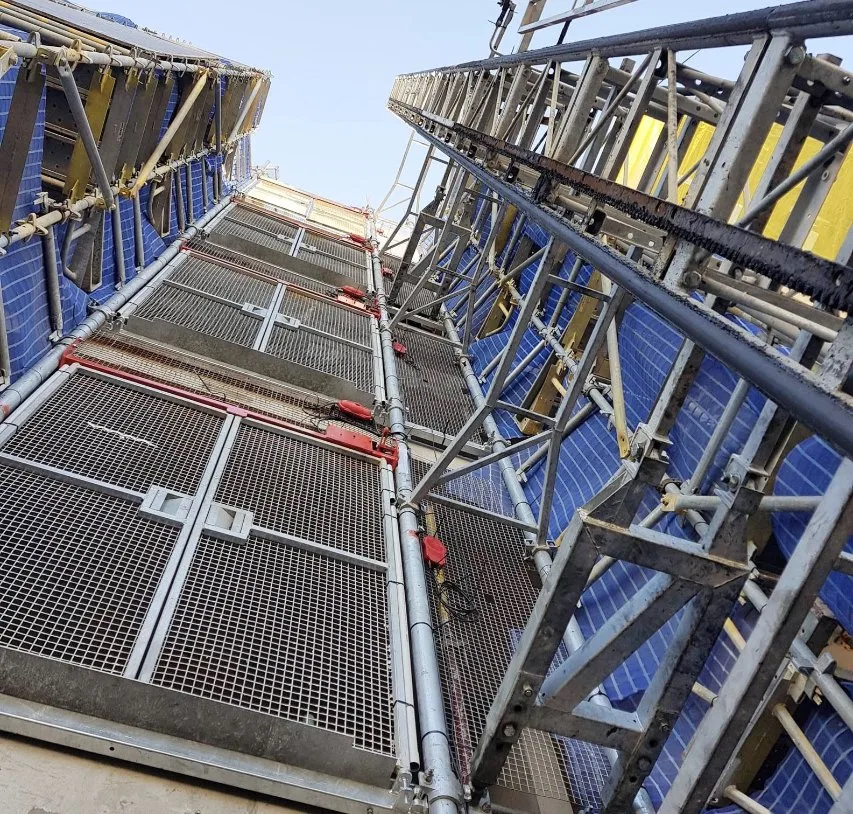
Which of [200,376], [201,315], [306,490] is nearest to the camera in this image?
[306,490]

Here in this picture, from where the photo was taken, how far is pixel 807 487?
3727 millimetres

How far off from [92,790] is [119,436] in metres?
2.64

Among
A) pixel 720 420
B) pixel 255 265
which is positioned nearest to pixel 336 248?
pixel 255 265

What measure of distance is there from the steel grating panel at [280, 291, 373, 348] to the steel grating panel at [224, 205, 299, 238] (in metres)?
3.44

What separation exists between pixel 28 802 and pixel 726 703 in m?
2.55

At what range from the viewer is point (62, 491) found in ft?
14.1

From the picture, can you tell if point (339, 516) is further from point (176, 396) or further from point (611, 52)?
point (611, 52)

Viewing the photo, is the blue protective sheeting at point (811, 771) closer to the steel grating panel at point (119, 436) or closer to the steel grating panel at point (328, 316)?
the steel grating panel at point (119, 436)

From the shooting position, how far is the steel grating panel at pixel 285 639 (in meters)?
3.52

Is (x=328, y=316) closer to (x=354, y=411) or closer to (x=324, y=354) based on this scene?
(x=324, y=354)

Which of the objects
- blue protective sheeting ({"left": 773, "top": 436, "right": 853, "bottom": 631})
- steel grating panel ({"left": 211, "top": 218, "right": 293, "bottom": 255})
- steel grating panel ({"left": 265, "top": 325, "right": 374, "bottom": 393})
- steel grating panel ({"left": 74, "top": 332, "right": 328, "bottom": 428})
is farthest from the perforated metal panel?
blue protective sheeting ({"left": 773, "top": 436, "right": 853, "bottom": 631})

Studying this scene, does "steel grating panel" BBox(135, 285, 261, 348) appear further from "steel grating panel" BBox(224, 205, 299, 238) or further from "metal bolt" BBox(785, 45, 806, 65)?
"metal bolt" BBox(785, 45, 806, 65)

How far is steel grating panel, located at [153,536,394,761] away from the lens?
11.5 feet

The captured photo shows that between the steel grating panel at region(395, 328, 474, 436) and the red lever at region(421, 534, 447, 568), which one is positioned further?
the steel grating panel at region(395, 328, 474, 436)
